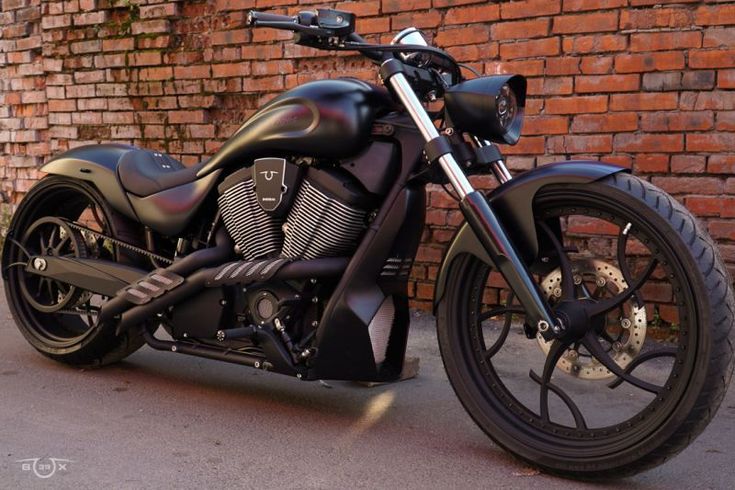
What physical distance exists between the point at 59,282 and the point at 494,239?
2101mm

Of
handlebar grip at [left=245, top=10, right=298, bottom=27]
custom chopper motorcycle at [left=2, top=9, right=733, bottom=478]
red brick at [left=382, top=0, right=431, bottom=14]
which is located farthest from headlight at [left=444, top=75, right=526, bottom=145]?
red brick at [left=382, top=0, right=431, bottom=14]

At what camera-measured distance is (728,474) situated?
271cm

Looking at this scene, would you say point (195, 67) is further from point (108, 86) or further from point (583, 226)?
point (583, 226)

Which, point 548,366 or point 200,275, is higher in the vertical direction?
point 200,275

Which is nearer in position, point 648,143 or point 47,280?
point 47,280

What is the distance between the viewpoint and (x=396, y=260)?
3.02 m

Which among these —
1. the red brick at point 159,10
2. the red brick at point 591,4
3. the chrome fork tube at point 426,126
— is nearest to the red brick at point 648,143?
the red brick at point 591,4

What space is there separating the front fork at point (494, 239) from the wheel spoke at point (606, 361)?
0.12m

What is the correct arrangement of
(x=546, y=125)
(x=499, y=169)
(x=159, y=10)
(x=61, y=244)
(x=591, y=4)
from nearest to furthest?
(x=499, y=169)
(x=61, y=244)
(x=591, y=4)
(x=546, y=125)
(x=159, y=10)

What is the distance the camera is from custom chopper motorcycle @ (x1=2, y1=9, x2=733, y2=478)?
2.54m

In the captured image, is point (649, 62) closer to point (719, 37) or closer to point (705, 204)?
point (719, 37)

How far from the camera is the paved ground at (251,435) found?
8.83ft

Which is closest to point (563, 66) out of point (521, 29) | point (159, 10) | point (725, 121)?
point (521, 29)

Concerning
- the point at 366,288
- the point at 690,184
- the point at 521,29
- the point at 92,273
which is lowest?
the point at 92,273
